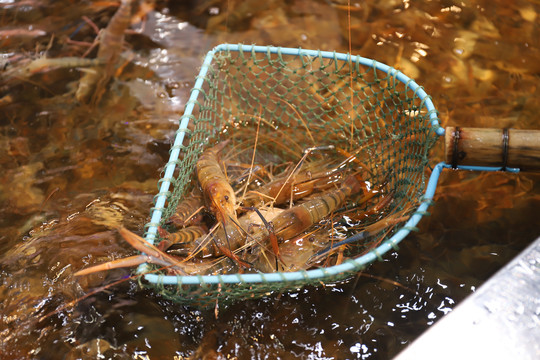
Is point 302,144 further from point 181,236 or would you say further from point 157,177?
point 181,236

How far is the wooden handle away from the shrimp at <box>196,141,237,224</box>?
45.9 inches

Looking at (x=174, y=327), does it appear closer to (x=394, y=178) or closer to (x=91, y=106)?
(x=394, y=178)

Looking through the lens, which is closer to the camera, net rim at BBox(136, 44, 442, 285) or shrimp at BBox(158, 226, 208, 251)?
net rim at BBox(136, 44, 442, 285)

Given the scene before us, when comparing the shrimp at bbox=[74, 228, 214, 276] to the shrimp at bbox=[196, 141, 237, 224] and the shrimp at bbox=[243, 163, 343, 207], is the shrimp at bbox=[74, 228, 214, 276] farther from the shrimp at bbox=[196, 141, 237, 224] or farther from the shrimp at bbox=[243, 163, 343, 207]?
the shrimp at bbox=[243, 163, 343, 207]

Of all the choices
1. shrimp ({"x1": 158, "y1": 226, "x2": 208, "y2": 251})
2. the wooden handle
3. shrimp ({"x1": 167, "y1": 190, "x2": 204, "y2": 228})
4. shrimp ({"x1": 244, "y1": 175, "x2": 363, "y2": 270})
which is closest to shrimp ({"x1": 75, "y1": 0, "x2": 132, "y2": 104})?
shrimp ({"x1": 167, "y1": 190, "x2": 204, "y2": 228})

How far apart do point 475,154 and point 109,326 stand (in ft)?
6.28

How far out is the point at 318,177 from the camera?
9.61ft

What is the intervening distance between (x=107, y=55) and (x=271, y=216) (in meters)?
2.36

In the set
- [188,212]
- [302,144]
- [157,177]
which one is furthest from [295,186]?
[157,177]

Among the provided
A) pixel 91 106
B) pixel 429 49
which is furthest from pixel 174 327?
pixel 429 49

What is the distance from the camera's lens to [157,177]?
3246 mm

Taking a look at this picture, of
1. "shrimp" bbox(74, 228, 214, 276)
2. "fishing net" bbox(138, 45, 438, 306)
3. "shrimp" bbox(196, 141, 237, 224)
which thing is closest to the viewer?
"shrimp" bbox(74, 228, 214, 276)

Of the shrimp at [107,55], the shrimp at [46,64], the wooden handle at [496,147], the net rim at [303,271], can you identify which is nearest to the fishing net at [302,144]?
the net rim at [303,271]

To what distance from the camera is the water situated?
7.92ft
